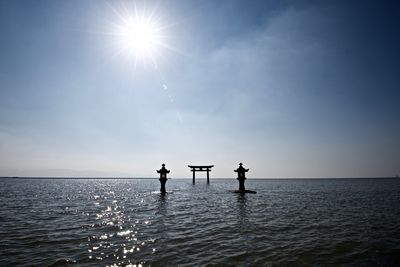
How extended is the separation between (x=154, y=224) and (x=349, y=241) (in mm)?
8446

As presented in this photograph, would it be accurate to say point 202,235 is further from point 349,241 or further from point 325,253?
point 349,241

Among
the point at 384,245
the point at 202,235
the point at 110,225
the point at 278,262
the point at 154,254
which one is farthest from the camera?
the point at 110,225

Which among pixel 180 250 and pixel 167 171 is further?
pixel 167 171

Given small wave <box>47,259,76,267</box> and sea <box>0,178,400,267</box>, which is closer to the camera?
small wave <box>47,259,76,267</box>

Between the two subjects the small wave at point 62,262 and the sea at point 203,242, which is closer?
the small wave at point 62,262

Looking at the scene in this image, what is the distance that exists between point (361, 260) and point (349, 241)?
2.16 meters

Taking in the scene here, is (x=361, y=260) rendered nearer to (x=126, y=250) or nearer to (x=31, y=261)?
(x=126, y=250)

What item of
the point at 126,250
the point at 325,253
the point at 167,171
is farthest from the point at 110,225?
the point at 167,171

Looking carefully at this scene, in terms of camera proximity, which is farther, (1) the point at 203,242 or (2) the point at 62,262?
(1) the point at 203,242

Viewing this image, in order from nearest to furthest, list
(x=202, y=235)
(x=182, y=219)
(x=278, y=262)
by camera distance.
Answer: (x=278, y=262) → (x=202, y=235) → (x=182, y=219)

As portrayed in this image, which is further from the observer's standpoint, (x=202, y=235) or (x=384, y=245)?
(x=202, y=235)

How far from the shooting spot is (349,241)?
889 centimetres

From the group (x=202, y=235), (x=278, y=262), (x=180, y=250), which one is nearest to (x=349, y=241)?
(x=278, y=262)

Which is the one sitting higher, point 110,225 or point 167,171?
point 167,171
